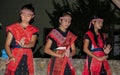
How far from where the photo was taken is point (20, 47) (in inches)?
203

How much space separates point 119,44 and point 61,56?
731 centimetres

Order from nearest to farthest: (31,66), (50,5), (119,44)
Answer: (31,66), (119,44), (50,5)

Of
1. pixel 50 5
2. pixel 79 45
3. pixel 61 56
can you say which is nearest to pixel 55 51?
pixel 61 56

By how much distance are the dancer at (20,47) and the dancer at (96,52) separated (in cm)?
99

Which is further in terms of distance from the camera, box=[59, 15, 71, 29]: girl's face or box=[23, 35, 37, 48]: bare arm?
box=[59, 15, 71, 29]: girl's face

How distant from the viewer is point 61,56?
213 inches

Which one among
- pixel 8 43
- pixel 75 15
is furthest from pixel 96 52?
pixel 75 15

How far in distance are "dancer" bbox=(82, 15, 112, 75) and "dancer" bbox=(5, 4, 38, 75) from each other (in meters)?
0.99

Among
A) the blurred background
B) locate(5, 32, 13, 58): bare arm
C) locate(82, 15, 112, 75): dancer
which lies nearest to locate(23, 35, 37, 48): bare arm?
locate(5, 32, 13, 58): bare arm

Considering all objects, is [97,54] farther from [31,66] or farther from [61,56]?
[31,66]

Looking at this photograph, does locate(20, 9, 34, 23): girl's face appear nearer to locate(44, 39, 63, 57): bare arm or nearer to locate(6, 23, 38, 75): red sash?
locate(6, 23, 38, 75): red sash

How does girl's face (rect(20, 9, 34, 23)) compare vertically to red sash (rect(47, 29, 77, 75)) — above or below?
above

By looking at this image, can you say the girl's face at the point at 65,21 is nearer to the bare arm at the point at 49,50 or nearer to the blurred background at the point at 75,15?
the bare arm at the point at 49,50

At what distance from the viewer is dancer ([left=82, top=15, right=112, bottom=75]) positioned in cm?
576
